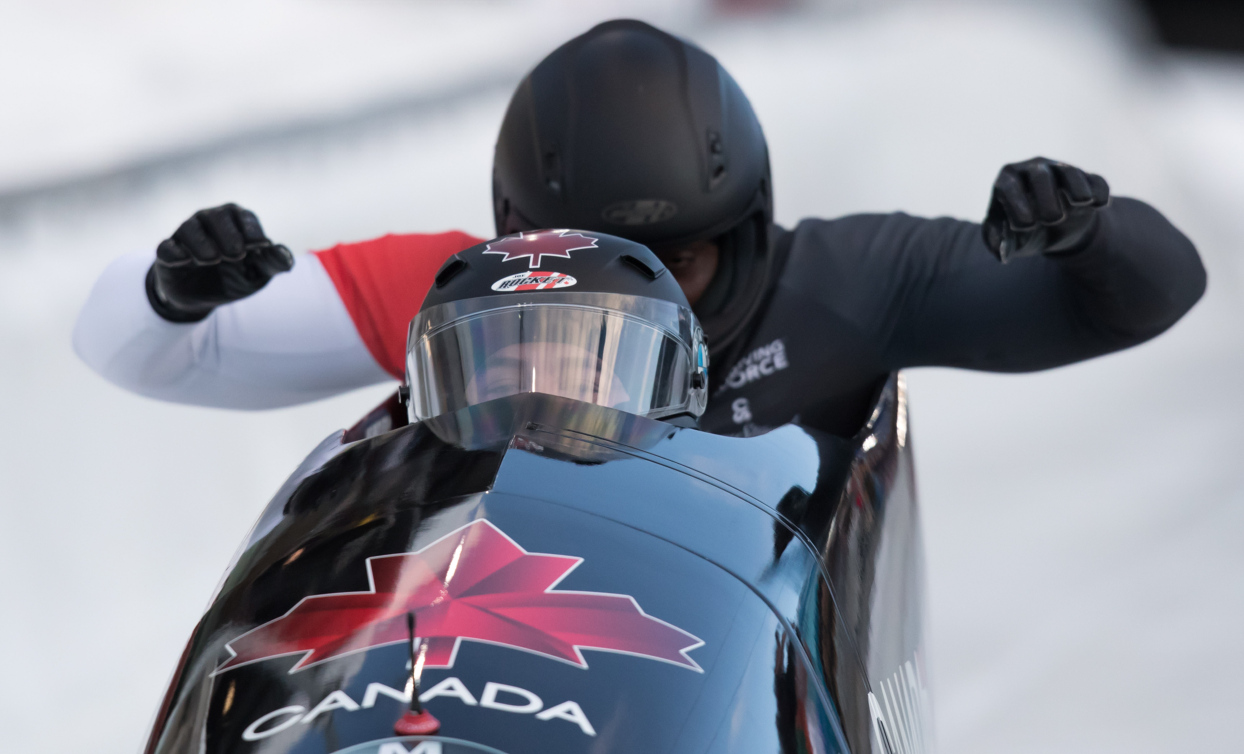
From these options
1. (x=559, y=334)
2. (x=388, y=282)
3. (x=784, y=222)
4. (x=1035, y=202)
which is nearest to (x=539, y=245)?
(x=559, y=334)

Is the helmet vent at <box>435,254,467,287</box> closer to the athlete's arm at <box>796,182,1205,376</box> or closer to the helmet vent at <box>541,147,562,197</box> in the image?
the helmet vent at <box>541,147,562,197</box>

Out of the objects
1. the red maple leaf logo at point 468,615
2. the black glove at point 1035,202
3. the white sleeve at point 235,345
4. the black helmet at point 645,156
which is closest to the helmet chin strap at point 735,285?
the black helmet at point 645,156

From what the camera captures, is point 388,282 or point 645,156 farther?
point 388,282

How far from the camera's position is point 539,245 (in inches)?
75.0

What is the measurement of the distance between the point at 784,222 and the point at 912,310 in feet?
8.97

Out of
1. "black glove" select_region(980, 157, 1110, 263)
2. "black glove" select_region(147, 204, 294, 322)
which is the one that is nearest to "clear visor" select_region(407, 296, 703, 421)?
"black glove" select_region(147, 204, 294, 322)

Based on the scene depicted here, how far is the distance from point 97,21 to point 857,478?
16.6 feet

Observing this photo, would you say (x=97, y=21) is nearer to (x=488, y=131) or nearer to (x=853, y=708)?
(x=488, y=131)

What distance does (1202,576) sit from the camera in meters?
3.40

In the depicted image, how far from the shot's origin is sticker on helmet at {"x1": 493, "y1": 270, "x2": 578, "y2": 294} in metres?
1.75

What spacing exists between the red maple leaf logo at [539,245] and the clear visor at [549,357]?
0.14 metres

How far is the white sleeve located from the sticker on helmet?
102 cm

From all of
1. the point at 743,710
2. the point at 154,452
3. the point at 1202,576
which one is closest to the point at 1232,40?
the point at 1202,576

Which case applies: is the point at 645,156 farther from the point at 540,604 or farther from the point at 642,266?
the point at 540,604
